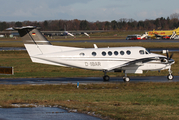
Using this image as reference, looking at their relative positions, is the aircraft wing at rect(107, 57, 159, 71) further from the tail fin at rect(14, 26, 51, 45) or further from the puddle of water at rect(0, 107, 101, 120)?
the puddle of water at rect(0, 107, 101, 120)

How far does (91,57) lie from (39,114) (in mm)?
12164

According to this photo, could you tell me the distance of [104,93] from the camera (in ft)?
60.6

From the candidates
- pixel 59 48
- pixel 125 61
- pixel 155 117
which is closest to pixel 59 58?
pixel 59 48

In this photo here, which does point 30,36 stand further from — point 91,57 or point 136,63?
point 136,63

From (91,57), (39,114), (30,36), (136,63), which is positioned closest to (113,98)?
(39,114)

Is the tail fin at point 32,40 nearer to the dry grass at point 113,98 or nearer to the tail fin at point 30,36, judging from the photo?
the tail fin at point 30,36

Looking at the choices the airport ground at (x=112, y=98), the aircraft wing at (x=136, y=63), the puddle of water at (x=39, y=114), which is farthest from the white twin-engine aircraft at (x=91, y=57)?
the puddle of water at (x=39, y=114)

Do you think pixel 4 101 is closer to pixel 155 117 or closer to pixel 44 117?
pixel 44 117

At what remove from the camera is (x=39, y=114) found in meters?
12.4

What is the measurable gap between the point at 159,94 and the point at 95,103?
5.38 metres

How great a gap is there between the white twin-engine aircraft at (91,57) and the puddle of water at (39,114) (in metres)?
10.6

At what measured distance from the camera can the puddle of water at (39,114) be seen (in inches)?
463

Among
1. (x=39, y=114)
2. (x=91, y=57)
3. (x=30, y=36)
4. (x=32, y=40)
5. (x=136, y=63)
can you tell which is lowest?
(x=39, y=114)

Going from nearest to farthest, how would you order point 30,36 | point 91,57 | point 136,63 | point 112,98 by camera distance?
point 112,98 → point 30,36 → point 136,63 → point 91,57
